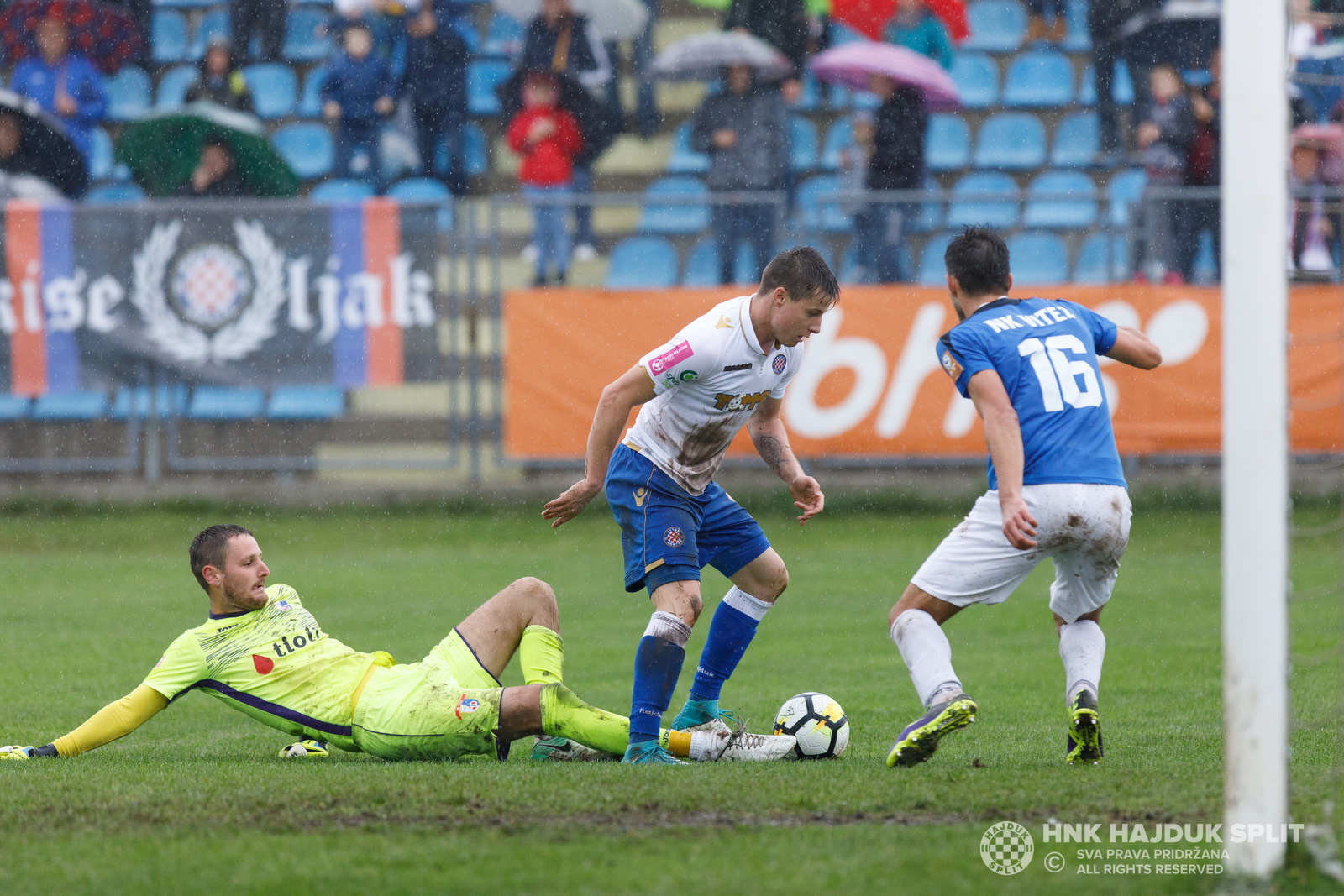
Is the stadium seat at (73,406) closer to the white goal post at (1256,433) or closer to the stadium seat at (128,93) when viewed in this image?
the stadium seat at (128,93)

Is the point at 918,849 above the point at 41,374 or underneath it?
underneath

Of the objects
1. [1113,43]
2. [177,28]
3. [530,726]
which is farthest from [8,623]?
[1113,43]

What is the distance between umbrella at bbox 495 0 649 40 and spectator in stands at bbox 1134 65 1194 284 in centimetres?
539

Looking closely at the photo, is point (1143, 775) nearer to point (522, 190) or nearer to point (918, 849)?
point (918, 849)

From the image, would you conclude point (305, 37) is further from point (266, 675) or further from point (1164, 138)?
point (266, 675)

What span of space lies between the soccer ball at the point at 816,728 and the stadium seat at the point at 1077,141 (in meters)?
11.4

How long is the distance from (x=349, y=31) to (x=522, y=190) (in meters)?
2.47

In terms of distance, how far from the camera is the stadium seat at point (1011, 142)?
15.8 meters

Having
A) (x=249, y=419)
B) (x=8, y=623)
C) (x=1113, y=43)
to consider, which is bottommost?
(x=8, y=623)

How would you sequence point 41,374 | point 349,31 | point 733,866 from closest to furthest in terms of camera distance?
point 733,866 → point 41,374 → point 349,31

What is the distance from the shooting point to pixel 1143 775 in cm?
475

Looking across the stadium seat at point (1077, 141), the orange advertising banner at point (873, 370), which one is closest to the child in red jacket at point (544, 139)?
the orange advertising banner at point (873, 370)

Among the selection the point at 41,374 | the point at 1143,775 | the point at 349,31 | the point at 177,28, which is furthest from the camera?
the point at 177,28

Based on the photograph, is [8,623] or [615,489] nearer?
[615,489]
